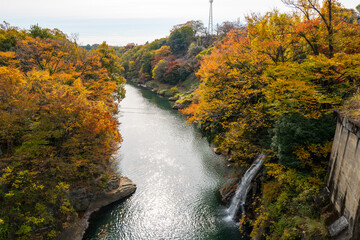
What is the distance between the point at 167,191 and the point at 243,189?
24.6 feet

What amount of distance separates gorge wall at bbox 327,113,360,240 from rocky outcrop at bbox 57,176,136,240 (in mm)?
16030

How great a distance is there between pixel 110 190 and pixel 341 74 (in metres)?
19.1

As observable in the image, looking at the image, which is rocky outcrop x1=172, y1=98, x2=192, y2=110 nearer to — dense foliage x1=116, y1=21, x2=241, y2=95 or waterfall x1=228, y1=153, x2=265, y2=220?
dense foliage x1=116, y1=21, x2=241, y2=95

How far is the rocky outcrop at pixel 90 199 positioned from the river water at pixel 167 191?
1.88 ft

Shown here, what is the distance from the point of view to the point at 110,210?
60.6ft

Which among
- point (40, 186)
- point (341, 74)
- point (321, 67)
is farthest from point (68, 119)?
point (341, 74)

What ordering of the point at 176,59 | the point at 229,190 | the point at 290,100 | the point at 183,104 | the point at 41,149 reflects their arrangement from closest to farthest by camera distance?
the point at 290,100, the point at 41,149, the point at 229,190, the point at 183,104, the point at 176,59

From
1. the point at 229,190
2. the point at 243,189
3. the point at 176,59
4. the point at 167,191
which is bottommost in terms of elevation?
the point at 167,191

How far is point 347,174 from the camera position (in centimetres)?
Result: 972

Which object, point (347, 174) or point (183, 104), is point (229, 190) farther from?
point (183, 104)

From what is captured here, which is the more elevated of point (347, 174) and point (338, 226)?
point (347, 174)

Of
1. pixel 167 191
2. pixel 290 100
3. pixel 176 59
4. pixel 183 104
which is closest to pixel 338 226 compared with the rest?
pixel 290 100

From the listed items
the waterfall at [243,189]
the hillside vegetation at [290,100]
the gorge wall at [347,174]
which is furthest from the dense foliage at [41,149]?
the gorge wall at [347,174]

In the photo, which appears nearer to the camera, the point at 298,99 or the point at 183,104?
the point at 298,99
